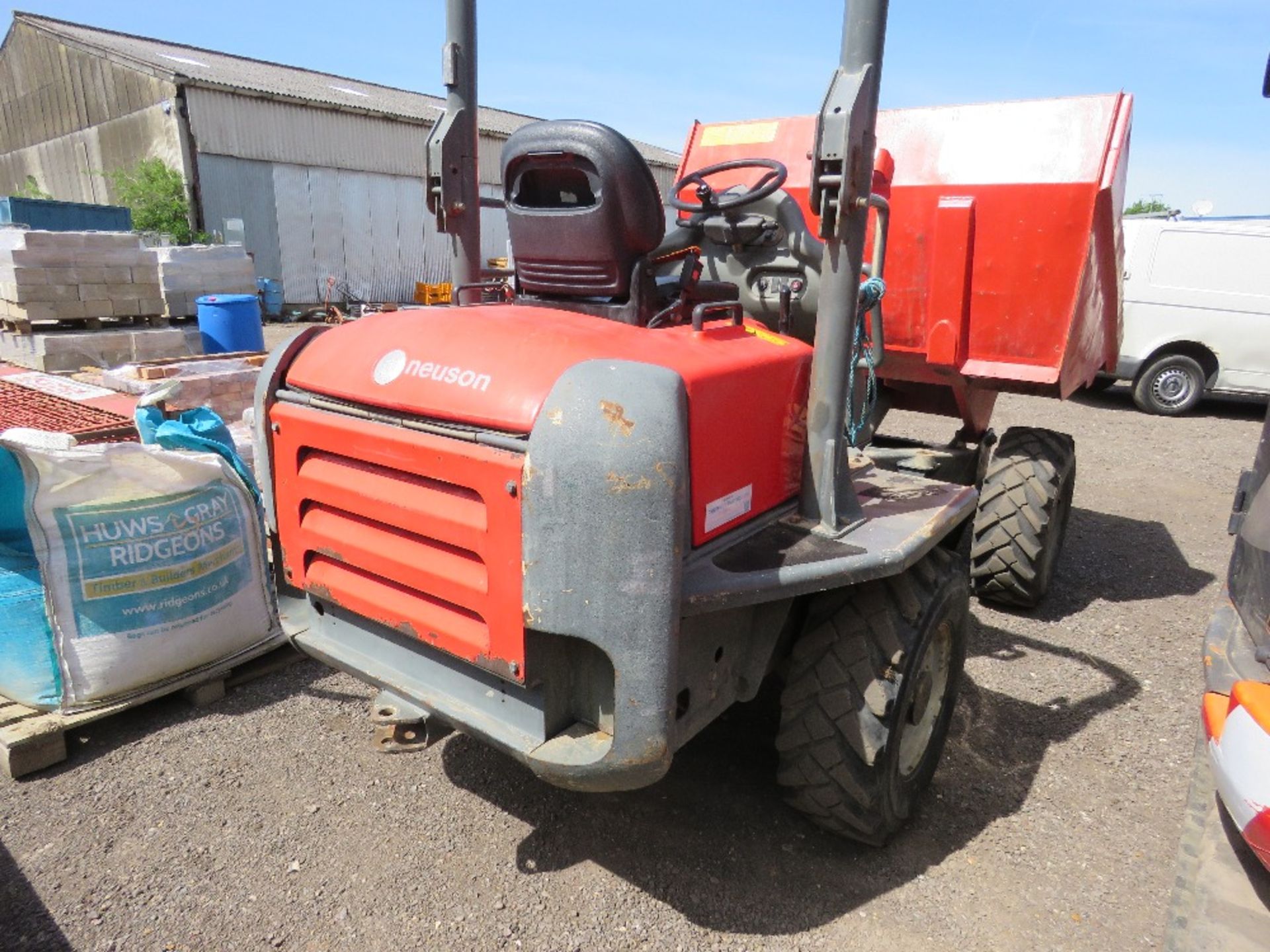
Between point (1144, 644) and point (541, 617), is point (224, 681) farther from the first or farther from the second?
point (1144, 644)

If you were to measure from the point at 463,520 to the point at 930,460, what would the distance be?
122 inches

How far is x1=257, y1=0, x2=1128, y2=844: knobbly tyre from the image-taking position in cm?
196

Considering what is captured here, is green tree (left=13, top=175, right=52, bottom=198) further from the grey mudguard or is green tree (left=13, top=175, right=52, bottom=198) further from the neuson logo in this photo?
the grey mudguard

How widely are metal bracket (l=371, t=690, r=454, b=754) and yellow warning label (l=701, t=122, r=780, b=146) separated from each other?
3.50 meters

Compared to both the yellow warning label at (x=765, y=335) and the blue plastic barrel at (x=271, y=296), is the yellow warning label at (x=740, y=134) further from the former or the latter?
the blue plastic barrel at (x=271, y=296)

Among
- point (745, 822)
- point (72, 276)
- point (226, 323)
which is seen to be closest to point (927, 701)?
point (745, 822)

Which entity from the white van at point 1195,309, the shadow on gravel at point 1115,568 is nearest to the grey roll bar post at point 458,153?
the shadow on gravel at point 1115,568

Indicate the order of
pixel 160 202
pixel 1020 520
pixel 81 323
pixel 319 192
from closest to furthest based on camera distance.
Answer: pixel 1020 520 < pixel 81 323 < pixel 160 202 < pixel 319 192

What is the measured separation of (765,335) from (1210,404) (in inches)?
483

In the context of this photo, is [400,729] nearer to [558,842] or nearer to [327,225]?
[558,842]

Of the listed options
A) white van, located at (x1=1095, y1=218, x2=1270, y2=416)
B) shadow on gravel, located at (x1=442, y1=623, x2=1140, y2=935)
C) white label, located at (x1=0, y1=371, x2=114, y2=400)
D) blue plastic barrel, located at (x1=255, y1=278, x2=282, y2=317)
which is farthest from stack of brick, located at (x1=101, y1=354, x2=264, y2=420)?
blue plastic barrel, located at (x1=255, y1=278, x2=282, y2=317)

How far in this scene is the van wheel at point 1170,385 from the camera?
10750mm

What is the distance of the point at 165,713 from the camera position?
3455mm

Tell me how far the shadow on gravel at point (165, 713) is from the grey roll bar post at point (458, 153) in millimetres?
1868
